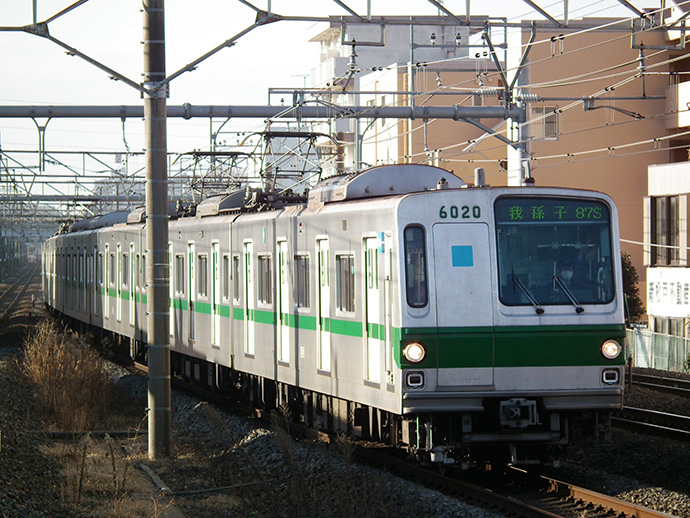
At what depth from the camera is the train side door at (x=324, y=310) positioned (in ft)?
38.4

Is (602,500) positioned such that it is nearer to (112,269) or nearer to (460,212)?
(460,212)

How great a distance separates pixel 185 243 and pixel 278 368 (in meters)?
5.32

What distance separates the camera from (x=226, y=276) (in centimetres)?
1592

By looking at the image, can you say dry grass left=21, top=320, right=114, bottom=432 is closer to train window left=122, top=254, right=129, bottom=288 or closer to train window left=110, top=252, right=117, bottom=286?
train window left=122, top=254, right=129, bottom=288

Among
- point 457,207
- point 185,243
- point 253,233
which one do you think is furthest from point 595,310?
point 185,243

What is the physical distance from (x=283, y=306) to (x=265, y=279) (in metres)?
0.86

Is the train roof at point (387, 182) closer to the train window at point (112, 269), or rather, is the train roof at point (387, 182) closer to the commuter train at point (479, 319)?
the commuter train at point (479, 319)

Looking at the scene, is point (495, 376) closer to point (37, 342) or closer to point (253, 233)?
point (253, 233)

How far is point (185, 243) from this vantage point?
723 inches

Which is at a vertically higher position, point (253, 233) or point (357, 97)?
point (357, 97)

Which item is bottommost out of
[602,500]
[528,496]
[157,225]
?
[528,496]

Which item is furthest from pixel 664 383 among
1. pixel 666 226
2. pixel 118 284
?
pixel 666 226

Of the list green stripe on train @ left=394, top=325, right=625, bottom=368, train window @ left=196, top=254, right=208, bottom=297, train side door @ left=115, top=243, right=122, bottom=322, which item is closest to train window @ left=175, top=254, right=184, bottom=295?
train window @ left=196, top=254, right=208, bottom=297

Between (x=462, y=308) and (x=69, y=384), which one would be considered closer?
(x=462, y=308)
